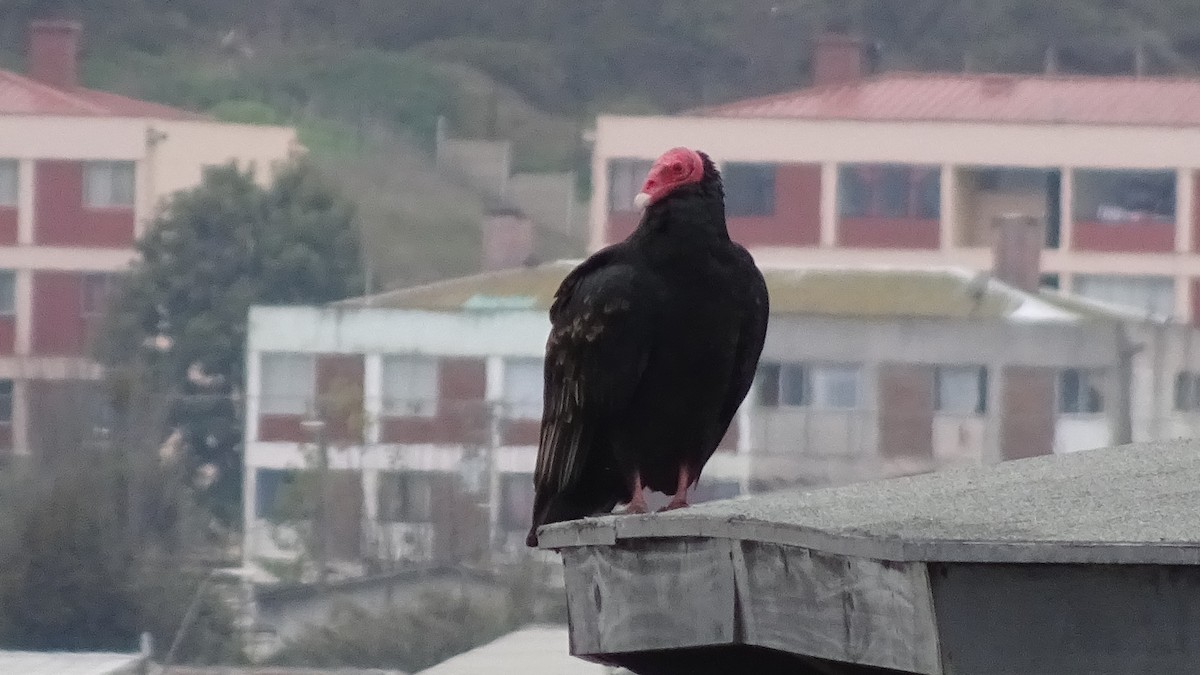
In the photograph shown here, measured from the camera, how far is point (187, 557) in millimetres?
32250

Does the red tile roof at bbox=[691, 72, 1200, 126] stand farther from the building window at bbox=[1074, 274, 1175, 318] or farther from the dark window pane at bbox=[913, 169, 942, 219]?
the building window at bbox=[1074, 274, 1175, 318]

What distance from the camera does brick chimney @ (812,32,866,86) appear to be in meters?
44.2

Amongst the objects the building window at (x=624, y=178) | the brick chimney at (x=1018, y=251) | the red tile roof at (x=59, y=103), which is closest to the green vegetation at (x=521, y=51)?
the red tile roof at (x=59, y=103)

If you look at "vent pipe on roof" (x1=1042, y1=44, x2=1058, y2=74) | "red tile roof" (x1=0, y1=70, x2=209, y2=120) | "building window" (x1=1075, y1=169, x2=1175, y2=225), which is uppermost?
"vent pipe on roof" (x1=1042, y1=44, x2=1058, y2=74)

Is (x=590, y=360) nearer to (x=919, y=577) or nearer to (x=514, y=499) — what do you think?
(x=919, y=577)

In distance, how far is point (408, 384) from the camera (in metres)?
33.4

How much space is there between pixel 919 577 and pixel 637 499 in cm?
198

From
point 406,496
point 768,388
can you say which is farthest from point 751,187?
point 406,496

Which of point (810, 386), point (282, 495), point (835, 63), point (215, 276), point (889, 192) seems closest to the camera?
point (810, 386)

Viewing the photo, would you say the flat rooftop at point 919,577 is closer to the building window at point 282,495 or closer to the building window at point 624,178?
the building window at point 282,495

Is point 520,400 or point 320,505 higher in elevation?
point 520,400

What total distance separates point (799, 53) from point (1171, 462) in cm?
5179

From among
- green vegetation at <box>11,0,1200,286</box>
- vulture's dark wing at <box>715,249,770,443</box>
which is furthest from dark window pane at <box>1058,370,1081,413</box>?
vulture's dark wing at <box>715,249,770,443</box>

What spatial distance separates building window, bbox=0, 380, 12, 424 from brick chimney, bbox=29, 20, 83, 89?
19.7 feet
